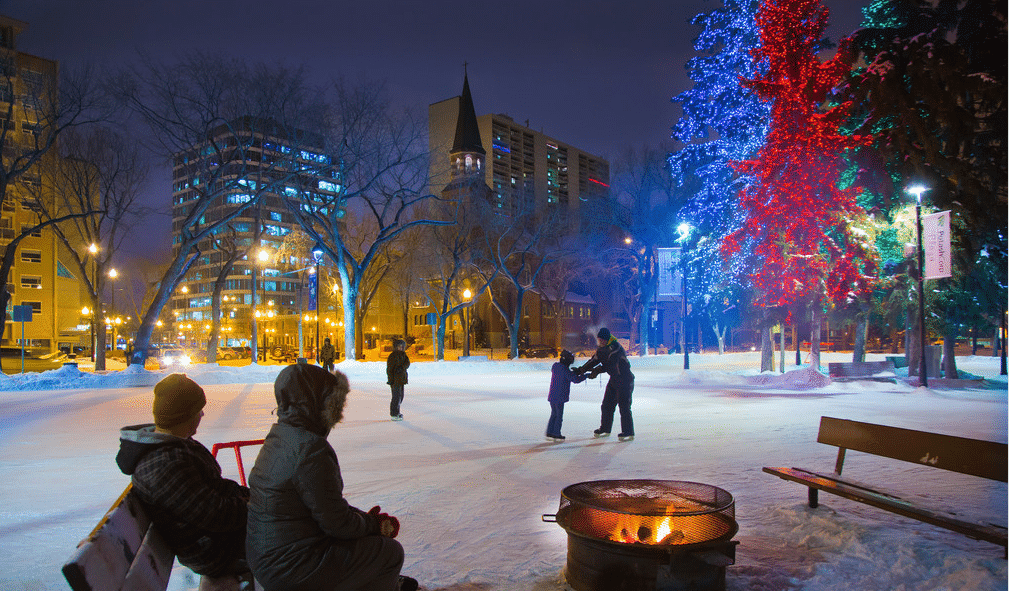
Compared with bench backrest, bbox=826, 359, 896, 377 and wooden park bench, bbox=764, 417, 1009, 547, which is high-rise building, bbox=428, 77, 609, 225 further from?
wooden park bench, bbox=764, 417, 1009, 547

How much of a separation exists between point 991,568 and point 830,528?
1.21 meters

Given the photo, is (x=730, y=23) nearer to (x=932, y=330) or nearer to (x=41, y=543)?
(x=932, y=330)

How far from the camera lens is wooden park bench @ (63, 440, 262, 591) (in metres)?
2.50

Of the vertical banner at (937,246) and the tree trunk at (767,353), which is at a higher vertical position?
the vertical banner at (937,246)

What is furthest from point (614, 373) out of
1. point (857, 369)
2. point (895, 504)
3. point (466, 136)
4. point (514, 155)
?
point (514, 155)

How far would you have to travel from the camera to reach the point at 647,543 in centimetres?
411

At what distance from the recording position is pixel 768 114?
23.3 metres

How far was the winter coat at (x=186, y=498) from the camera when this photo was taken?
3127mm

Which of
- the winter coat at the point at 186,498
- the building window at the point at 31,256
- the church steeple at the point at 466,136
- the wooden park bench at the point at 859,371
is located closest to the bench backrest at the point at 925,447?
the winter coat at the point at 186,498

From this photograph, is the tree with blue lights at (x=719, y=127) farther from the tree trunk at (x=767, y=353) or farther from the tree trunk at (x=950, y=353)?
the tree trunk at (x=950, y=353)

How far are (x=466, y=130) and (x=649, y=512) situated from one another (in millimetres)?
76743

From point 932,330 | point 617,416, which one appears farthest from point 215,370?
point 932,330

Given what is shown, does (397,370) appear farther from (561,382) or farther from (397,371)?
(561,382)

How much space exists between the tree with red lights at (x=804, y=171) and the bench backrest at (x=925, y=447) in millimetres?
17321
